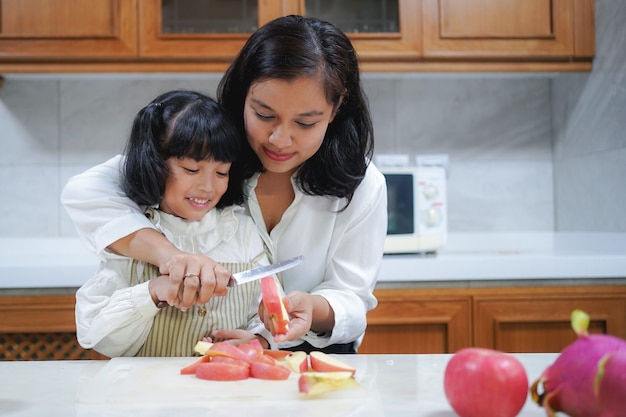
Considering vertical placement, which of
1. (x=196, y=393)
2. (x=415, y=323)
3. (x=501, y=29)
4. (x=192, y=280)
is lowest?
(x=415, y=323)

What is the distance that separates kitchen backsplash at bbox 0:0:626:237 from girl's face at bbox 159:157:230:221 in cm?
144

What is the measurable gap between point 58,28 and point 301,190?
54.4 inches

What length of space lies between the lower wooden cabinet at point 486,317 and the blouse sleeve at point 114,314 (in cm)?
103

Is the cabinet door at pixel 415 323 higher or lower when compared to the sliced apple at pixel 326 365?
lower

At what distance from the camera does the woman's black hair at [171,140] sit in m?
1.13

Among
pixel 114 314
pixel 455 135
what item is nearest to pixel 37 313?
pixel 114 314

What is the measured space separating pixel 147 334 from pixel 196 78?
1627 mm

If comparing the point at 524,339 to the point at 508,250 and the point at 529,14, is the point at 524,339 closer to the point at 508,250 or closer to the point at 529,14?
the point at 508,250

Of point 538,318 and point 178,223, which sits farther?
point 538,318

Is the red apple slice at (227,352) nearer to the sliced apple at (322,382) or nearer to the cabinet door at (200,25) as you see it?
the sliced apple at (322,382)

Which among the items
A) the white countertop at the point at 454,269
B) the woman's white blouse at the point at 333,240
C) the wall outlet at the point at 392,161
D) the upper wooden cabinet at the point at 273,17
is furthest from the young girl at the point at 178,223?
the wall outlet at the point at 392,161

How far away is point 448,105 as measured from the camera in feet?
8.57

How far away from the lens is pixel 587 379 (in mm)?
559

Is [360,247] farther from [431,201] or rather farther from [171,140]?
[431,201]
